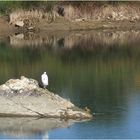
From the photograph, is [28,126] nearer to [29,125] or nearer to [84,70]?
[29,125]

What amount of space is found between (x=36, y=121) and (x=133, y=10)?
41705 mm

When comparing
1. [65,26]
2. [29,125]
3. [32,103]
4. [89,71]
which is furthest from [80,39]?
[29,125]

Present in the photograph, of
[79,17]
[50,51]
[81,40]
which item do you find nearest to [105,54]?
[50,51]

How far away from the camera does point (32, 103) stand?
30.4m

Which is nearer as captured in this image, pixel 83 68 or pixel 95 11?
pixel 83 68

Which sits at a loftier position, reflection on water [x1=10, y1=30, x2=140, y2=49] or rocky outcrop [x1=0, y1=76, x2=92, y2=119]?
rocky outcrop [x1=0, y1=76, x2=92, y2=119]

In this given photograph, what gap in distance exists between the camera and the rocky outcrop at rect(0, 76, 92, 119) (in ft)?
99.1

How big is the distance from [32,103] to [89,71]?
1395 centimetres

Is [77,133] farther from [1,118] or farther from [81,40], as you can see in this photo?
[81,40]

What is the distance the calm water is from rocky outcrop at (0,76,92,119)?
0.69 meters

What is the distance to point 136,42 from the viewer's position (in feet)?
192

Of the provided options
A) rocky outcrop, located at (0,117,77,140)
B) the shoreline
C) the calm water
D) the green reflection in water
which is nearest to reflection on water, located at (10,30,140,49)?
the calm water

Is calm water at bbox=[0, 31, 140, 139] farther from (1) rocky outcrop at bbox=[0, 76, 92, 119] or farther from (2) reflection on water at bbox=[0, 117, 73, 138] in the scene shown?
(1) rocky outcrop at bbox=[0, 76, 92, 119]

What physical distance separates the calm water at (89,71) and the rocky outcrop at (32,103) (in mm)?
685
